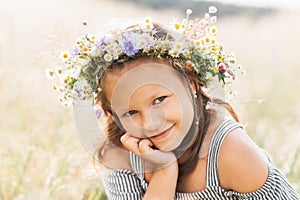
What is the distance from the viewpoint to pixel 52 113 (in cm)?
345

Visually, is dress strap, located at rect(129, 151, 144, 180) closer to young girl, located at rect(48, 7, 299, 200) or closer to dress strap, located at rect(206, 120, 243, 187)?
young girl, located at rect(48, 7, 299, 200)

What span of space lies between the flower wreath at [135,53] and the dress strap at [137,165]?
0.30 meters

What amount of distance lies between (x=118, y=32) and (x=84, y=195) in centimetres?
88

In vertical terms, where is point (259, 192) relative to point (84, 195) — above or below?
above

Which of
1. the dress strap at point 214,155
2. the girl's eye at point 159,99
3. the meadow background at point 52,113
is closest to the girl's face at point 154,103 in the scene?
the girl's eye at point 159,99

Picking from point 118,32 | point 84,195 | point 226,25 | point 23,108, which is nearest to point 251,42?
point 226,25

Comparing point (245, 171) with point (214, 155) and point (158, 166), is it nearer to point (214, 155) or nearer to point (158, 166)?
point (214, 155)

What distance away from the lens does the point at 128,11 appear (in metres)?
6.31

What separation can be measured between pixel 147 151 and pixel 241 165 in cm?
32

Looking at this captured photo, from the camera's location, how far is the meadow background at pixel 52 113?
298 centimetres

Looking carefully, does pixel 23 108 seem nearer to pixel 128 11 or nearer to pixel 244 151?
pixel 244 151

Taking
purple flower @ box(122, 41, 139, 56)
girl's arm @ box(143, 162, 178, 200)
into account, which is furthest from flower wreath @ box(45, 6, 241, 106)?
girl's arm @ box(143, 162, 178, 200)

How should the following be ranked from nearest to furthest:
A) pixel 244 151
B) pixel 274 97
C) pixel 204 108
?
pixel 244 151, pixel 204 108, pixel 274 97

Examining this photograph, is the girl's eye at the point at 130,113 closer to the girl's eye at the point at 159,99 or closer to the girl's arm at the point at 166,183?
the girl's eye at the point at 159,99
